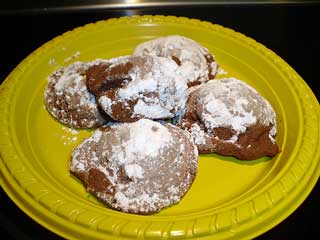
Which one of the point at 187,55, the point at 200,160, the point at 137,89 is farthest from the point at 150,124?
the point at 187,55

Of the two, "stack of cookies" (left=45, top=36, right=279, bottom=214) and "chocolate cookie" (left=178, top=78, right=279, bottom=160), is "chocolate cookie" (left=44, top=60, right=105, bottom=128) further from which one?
"chocolate cookie" (left=178, top=78, right=279, bottom=160)

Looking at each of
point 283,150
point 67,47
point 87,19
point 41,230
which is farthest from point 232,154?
point 87,19

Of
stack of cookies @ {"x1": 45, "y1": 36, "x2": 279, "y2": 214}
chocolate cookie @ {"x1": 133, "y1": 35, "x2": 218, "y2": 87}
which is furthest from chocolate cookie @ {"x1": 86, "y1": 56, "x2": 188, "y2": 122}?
chocolate cookie @ {"x1": 133, "y1": 35, "x2": 218, "y2": 87}

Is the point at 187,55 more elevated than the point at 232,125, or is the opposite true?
the point at 187,55

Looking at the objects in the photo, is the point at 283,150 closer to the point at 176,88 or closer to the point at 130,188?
the point at 176,88

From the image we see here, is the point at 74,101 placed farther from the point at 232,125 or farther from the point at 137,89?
the point at 232,125
